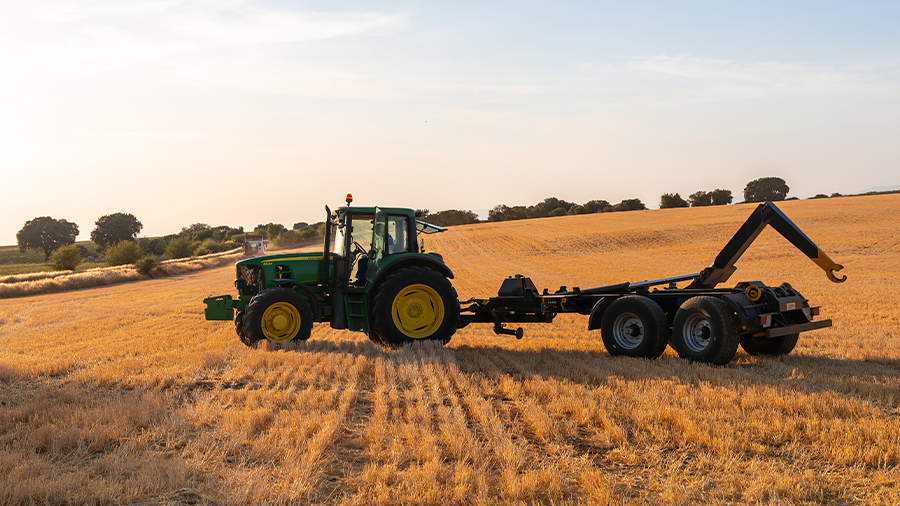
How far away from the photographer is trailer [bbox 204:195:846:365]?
26.7 ft

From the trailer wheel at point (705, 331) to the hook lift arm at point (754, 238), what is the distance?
0.85m

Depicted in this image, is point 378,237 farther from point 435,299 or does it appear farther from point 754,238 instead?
point 754,238

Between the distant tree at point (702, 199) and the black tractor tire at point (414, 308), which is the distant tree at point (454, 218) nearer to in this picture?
the distant tree at point (702, 199)

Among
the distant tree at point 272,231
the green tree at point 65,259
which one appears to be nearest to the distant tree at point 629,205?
the distant tree at point 272,231

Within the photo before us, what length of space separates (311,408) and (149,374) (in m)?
3.05

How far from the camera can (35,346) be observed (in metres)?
11.5

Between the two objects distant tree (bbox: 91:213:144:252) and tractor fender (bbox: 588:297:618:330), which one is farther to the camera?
distant tree (bbox: 91:213:144:252)

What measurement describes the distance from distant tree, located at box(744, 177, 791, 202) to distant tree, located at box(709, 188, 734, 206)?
1072 centimetres

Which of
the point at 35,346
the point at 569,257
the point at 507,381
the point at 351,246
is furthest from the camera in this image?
the point at 569,257

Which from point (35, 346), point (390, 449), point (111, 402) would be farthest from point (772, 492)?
point (35, 346)

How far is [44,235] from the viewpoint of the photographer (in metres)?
91.2

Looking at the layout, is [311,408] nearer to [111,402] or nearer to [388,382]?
[388,382]

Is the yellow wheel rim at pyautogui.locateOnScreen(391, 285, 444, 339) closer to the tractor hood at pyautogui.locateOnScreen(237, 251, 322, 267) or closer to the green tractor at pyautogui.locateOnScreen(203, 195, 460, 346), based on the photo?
the green tractor at pyautogui.locateOnScreen(203, 195, 460, 346)

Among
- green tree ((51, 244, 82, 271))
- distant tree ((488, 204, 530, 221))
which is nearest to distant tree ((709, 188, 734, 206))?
distant tree ((488, 204, 530, 221))
